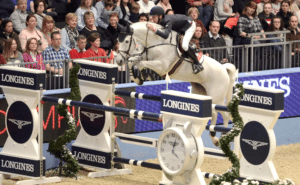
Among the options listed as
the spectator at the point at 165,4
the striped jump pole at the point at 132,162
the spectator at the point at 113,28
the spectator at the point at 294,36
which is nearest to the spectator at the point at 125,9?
the spectator at the point at 165,4

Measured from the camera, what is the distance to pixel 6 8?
1689 centimetres

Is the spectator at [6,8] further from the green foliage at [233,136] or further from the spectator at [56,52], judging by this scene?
the green foliage at [233,136]

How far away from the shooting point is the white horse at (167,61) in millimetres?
12547

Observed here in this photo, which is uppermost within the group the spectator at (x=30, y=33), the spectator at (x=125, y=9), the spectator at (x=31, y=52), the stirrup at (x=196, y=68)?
the spectator at (x=125, y=9)

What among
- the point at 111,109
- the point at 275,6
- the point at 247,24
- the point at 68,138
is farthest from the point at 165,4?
the point at 111,109

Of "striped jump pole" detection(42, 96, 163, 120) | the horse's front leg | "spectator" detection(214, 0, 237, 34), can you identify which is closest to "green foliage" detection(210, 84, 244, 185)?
"striped jump pole" detection(42, 96, 163, 120)

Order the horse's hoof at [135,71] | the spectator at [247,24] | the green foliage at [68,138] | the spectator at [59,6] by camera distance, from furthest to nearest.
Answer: the spectator at [59,6] → the spectator at [247,24] → the green foliage at [68,138] → the horse's hoof at [135,71]

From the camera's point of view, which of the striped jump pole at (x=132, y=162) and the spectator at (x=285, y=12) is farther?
the spectator at (x=285, y=12)

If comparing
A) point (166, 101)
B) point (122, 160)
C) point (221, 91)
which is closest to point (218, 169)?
point (221, 91)

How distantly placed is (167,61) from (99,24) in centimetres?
472

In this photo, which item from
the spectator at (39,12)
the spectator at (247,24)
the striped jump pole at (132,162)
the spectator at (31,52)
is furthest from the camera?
the spectator at (247,24)

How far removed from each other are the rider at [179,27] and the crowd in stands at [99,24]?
0.90ft

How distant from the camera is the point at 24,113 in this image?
1236cm

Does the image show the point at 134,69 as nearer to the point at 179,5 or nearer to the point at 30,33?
the point at 30,33
